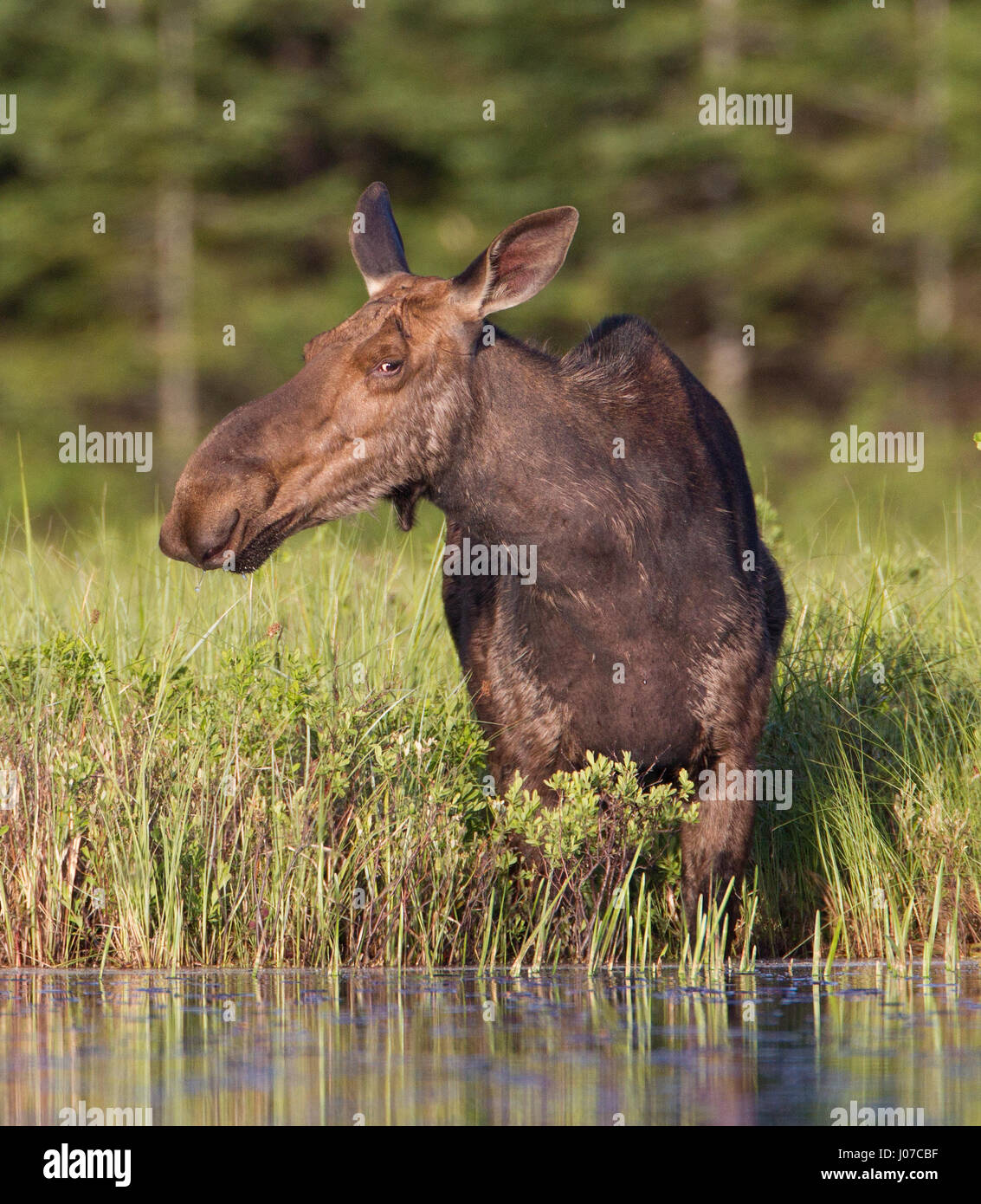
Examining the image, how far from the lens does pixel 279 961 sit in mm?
6301

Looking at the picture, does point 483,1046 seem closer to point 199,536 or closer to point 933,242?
point 199,536

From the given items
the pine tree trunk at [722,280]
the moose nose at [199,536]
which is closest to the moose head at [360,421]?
the moose nose at [199,536]

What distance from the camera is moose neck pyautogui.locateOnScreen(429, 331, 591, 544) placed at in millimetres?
6430

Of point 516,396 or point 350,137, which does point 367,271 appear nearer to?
point 516,396

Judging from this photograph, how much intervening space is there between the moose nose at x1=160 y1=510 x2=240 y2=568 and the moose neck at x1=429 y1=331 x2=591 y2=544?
804 millimetres

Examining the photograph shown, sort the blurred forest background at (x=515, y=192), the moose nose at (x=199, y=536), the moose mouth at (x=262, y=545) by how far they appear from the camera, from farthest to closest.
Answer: the blurred forest background at (x=515, y=192) → the moose mouth at (x=262, y=545) → the moose nose at (x=199, y=536)

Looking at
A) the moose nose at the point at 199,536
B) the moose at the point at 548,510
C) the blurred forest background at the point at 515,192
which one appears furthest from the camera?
the blurred forest background at the point at 515,192

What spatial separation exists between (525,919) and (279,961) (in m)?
0.94

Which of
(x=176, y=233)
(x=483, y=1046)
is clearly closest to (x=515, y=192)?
(x=176, y=233)

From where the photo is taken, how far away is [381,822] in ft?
21.6

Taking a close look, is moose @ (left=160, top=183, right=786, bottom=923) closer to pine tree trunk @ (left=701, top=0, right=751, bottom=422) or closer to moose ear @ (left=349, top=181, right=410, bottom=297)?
moose ear @ (left=349, top=181, right=410, bottom=297)

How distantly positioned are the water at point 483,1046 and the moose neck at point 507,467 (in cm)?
152

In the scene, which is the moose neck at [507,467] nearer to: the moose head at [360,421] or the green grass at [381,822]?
the moose head at [360,421]

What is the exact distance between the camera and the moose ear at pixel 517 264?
6.41 m
